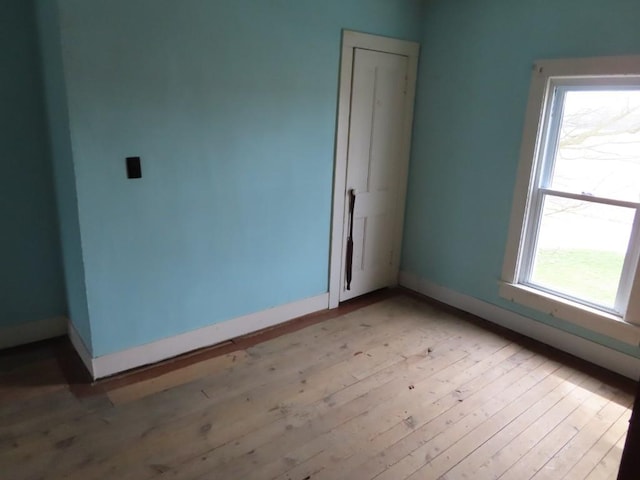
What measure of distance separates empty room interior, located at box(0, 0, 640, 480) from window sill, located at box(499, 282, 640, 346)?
20mm

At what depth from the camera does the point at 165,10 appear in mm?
2355

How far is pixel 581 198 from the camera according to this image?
9.46 feet

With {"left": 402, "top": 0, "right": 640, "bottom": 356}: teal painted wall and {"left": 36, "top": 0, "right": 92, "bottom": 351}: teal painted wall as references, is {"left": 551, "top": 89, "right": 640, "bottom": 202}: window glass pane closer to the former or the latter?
{"left": 402, "top": 0, "right": 640, "bottom": 356}: teal painted wall

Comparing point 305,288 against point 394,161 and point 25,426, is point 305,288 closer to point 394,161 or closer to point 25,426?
point 394,161

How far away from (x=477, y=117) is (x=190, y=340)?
2624 mm

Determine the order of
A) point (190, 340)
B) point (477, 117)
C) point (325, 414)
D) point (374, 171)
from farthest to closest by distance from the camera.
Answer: point (374, 171)
point (477, 117)
point (190, 340)
point (325, 414)

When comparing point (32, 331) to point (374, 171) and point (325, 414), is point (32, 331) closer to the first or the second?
point (325, 414)

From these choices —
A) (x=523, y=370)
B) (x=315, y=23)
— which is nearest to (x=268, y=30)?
(x=315, y=23)

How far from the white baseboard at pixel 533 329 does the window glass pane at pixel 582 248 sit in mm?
292

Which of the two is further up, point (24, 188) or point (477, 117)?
point (477, 117)

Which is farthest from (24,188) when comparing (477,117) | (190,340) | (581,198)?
(581,198)

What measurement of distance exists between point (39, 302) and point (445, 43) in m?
3.50

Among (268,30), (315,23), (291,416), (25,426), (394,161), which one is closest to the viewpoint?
(25,426)

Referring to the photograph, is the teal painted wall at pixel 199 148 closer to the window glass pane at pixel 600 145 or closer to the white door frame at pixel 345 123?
the white door frame at pixel 345 123
